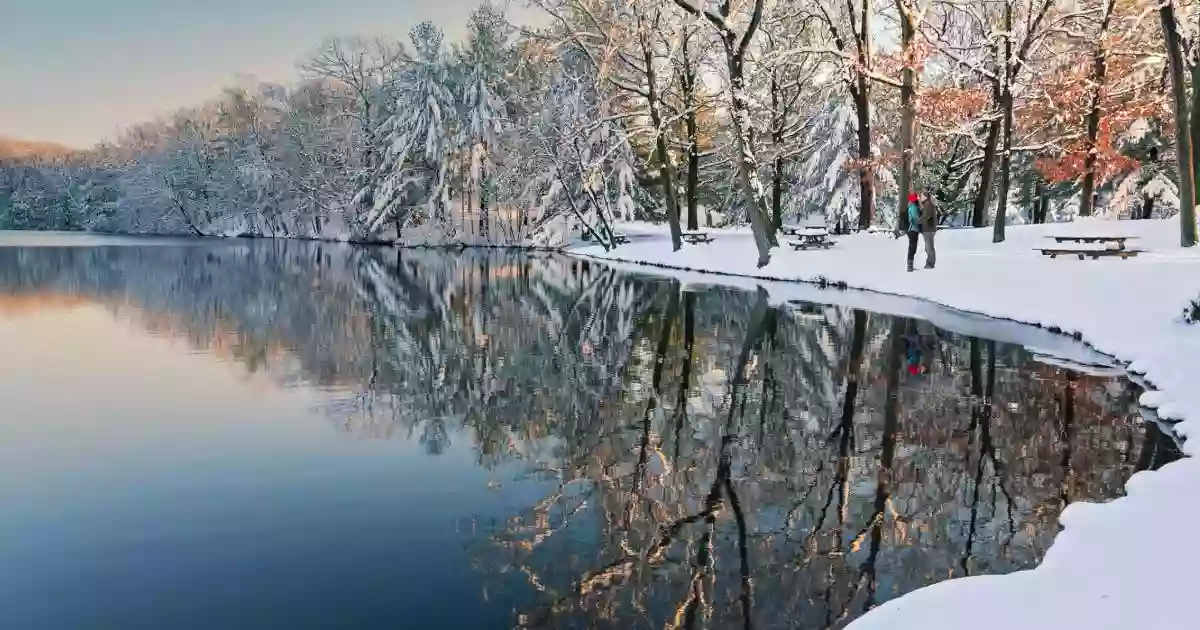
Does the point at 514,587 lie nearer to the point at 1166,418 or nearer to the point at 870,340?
the point at 1166,418

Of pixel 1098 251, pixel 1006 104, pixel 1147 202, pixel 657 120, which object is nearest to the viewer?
pixel 1098 251

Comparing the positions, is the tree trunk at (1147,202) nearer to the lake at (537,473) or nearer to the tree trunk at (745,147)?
the tree trunk at (745,147)

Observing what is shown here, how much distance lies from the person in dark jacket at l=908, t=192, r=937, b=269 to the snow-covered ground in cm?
42

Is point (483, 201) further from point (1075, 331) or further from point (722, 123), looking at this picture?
point (1075, 331)

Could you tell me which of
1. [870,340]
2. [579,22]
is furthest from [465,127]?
[870,340]

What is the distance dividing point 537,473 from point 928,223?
55.4 feet

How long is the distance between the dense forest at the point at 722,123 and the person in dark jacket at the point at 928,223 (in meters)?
4.62

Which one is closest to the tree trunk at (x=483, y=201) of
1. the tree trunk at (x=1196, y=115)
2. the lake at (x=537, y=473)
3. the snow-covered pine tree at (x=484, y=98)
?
the snow-covered pine tree at (x=484, y=98)

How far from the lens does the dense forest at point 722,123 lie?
2573 centimetres

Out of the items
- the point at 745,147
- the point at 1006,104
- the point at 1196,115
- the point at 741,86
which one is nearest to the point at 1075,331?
the point at 1196,115

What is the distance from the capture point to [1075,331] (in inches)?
584

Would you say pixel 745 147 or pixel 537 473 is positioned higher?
pixel 745 147

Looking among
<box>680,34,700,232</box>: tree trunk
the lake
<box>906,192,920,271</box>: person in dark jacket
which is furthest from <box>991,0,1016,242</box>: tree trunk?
the lake

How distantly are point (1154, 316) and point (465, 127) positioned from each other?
164 feet
